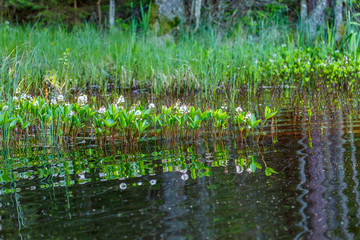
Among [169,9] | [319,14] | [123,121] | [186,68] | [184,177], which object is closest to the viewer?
[184,177]

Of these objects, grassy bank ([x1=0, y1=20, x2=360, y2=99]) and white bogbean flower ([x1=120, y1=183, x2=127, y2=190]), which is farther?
grassy bank ([x1=0, y1=20, x2=360, y2=99])

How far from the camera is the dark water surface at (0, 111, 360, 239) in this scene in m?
1.90

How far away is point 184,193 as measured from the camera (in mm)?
2385

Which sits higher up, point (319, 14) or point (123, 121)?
point (319, 14)

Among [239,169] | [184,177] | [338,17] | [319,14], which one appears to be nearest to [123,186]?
[184,177]

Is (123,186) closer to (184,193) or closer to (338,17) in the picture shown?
(184,193)

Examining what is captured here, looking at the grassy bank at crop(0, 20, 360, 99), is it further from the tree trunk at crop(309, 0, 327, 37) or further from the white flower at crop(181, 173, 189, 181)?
the white flower at crop(181, 173, 189, 181)

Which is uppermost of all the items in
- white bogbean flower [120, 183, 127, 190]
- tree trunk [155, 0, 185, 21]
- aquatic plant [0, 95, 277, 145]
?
tree trunk [155, 0, 185, 21]

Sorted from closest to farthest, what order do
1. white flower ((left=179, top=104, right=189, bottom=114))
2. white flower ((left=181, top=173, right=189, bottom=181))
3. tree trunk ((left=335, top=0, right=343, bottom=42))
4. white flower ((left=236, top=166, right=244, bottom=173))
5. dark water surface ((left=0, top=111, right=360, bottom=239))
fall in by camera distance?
dark water surface ((left=0, top=111, right=360, bottom=239)), white flower ((left=181, top=173, right=189, bottom=181)), white flower ((left=236, top=166, right=244, bottom=173)), white flower ((left=179, top=104, right=189, bottom=114)), tree trunk ((left=335, top=0, right=343, bottom=42))

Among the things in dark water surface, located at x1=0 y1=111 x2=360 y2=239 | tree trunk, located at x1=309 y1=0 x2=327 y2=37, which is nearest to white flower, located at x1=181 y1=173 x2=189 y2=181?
dark water surface, located at x1=0 y1=111 x2=360 y2=239

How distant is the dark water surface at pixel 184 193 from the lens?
1904 millimetres

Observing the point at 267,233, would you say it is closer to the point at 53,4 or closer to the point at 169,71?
the point at 169,71

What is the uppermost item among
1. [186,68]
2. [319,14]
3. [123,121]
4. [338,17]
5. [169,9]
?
[169,9]

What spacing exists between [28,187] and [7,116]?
130 cm
